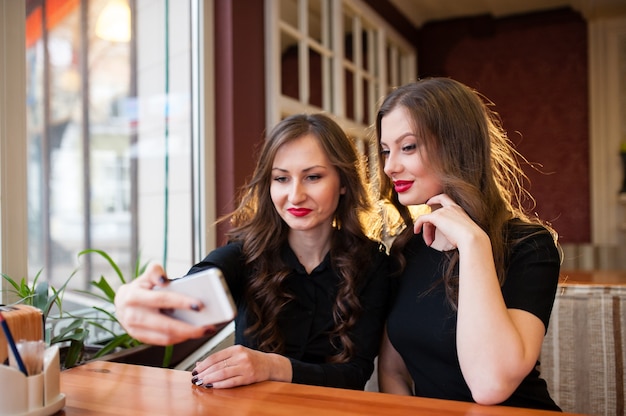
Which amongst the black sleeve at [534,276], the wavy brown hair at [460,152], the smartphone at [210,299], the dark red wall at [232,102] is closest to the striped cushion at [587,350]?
the wavy brown hair at [460,152]

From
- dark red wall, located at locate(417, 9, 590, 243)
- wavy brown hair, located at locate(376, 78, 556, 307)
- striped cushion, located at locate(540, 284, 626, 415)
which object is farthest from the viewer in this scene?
dark red wall, located at locate(417, 9, 590, 243)

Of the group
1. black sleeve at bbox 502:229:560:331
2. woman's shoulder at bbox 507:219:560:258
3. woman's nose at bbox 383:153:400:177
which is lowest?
black sleeve at bbox 502:229:560:331

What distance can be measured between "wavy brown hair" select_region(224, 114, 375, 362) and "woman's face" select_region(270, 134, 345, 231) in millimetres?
24

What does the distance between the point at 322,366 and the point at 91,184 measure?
1.26 m

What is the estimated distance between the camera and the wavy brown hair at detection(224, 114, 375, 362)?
1463mm

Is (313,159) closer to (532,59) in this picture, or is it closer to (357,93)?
(357,93)

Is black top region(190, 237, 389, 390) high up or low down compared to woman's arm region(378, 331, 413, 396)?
up

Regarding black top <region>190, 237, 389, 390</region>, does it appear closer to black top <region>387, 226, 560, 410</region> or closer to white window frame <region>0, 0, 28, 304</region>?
black top <region>387, 226, 560, 410</region>

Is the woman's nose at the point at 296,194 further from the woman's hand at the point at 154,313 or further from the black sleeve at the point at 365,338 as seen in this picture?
the woman's hand at the point at 154,313

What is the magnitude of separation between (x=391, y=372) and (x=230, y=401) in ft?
2.19

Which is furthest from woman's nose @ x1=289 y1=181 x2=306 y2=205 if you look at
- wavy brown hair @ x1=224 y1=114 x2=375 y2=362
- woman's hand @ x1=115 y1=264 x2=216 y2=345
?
woman's hand @ x1=115 y1=264 x2=216 y2=345

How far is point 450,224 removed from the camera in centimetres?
120

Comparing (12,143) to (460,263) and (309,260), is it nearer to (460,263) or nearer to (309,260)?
(309,260)

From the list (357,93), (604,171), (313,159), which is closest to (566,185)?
(604,171)
